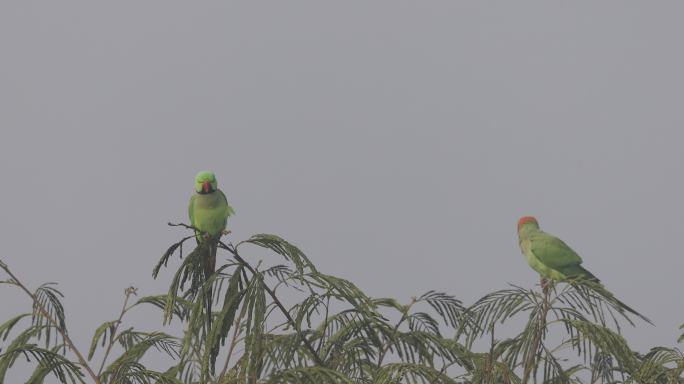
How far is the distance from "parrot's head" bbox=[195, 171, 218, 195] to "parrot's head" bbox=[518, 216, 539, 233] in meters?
3.09

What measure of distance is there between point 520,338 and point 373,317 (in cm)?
111

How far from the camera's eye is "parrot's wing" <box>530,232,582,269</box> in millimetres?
7102

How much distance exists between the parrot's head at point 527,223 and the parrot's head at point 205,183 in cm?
309

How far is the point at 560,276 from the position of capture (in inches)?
285

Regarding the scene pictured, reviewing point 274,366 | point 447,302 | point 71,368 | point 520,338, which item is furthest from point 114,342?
point 520,338

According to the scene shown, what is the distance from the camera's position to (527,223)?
7.66m

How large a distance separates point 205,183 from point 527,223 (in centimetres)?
323

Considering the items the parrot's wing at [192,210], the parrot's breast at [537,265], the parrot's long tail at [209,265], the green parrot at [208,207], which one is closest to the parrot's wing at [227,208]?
the green parrot at [208,207]

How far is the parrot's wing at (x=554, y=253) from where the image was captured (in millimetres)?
7102

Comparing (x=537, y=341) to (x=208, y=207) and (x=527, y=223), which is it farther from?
(x=208, y=207)

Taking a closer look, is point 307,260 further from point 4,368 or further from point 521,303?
point 4,368

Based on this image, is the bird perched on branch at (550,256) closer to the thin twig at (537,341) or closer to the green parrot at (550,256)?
the green parrot at (550,256)

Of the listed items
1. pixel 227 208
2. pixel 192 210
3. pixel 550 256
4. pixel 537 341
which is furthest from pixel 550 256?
pixel 192 210

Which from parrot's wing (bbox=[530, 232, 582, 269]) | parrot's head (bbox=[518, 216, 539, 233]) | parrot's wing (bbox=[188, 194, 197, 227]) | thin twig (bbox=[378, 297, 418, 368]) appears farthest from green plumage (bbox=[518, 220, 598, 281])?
parrot's wing (bbox=[188, 194, 197, 227])
